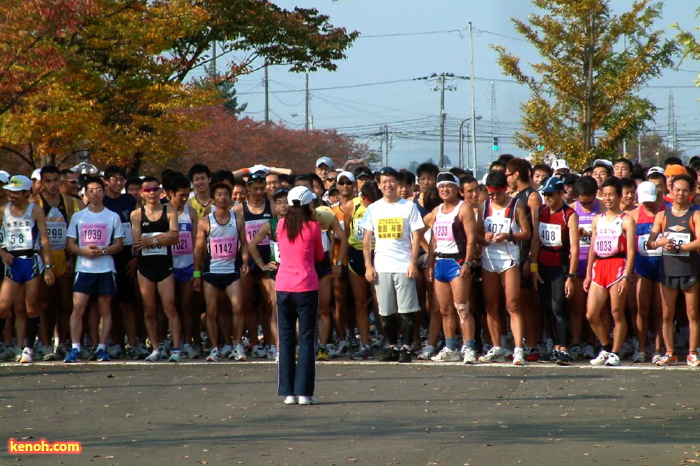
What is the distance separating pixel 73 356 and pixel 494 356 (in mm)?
5020

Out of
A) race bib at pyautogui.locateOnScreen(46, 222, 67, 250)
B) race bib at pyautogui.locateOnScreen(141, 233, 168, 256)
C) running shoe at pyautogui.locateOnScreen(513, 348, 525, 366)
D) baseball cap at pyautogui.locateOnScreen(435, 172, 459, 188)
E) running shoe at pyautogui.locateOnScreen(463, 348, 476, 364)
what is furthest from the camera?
race bib at pyautogui.locateOnScreen(46, 222, 67, 250)

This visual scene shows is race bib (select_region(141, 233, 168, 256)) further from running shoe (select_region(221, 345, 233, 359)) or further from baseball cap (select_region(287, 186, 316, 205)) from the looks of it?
baseball cap (select_region(287, 186, 316, 205))

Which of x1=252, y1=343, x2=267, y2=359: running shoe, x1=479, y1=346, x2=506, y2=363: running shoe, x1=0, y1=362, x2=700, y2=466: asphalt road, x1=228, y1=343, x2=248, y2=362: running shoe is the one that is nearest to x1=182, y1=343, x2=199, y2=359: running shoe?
x1=228, y1=343, x2=248, y2=362: running shoe

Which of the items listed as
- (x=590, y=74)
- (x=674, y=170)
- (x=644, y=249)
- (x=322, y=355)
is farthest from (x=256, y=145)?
(x=644, y=249)

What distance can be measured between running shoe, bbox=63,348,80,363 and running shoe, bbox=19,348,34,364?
1.35ft

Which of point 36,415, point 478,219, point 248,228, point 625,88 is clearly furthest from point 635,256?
point 625,88

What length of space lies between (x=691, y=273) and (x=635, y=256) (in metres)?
0.74

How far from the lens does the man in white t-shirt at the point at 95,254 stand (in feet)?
44.5

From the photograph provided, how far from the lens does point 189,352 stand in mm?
13820

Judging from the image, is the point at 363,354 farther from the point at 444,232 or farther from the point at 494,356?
the point at 444,232

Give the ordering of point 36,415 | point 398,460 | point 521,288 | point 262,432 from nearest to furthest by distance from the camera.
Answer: point 398,460 → point 262,432 → point 36,415 → point 521,288

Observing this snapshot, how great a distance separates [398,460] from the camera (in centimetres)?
765

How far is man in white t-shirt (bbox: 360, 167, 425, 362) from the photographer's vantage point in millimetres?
13156

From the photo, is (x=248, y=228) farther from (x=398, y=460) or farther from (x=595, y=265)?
(x=398, y=460)
